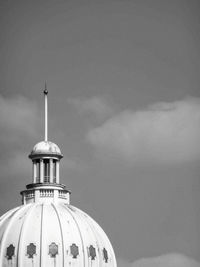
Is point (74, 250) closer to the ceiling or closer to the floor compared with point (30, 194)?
closer to the floor

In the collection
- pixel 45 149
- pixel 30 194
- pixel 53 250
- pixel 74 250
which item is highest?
pixel 45 149

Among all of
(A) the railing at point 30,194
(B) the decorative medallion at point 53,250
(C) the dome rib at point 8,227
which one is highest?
(A) the railing at point 30,194

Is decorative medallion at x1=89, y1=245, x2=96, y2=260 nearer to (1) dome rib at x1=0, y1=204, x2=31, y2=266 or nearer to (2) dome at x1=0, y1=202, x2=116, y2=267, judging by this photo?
(2) dome at x1=0, y1=202, x2=116, y2=267

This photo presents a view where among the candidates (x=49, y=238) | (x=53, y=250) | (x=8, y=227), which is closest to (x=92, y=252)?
(x=53, y=250)

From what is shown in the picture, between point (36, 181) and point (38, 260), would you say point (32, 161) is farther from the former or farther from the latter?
point (38, 260)

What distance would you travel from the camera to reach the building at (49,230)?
17338 centimetres

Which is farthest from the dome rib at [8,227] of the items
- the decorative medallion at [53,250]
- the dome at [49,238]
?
the decorative medallion at [53,250]

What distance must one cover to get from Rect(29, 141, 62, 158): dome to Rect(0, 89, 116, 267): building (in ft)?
0.38

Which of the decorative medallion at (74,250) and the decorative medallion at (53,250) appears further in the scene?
the decorative medallion at (74,250)

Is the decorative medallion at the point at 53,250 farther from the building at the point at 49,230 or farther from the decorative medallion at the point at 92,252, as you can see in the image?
the decorative medallion at the point at 92,252

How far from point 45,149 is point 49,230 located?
39.1 ft

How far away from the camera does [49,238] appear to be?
173750mm

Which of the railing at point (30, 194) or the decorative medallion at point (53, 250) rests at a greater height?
the railing at point (30, 194)

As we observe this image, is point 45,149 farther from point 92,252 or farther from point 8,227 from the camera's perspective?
point 92,252
